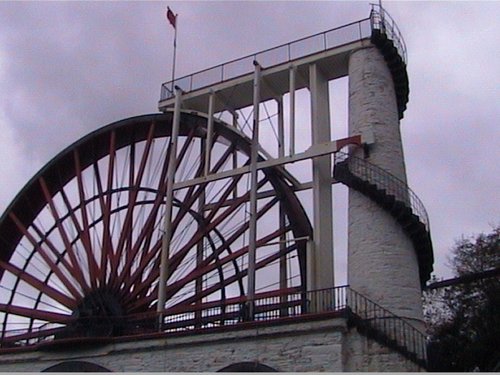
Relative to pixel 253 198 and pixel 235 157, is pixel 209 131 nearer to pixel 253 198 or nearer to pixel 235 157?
pixel 235 157

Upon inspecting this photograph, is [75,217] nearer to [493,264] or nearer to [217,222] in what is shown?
[217,222]

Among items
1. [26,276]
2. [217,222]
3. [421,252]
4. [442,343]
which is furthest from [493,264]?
[26,276]

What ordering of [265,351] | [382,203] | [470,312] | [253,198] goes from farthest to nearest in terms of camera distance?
[470,312] → [253,198] → [382,203] → [265,351]

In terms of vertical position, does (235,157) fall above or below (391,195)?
above

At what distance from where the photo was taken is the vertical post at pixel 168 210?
845 inches

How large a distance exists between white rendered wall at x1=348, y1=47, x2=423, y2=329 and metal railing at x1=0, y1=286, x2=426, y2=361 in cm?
58

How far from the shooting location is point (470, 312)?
90.5 ft

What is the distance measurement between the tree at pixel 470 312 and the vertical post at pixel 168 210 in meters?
7.95

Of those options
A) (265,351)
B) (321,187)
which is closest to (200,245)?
(321,187)

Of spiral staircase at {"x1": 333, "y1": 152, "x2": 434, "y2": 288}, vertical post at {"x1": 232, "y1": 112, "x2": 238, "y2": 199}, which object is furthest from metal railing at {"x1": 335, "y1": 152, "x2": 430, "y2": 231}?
vertical post at {"x1": 232, "y1": 112, "x2": 238, "y2": 199}

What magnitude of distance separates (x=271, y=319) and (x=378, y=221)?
390 centimetres

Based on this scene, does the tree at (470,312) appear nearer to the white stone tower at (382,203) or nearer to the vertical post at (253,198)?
the white stone tower at (382,203)

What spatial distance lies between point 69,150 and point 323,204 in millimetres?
10755

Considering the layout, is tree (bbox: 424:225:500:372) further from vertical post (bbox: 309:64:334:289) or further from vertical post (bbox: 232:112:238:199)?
vertical post (bbox: 232:112:238:199)
